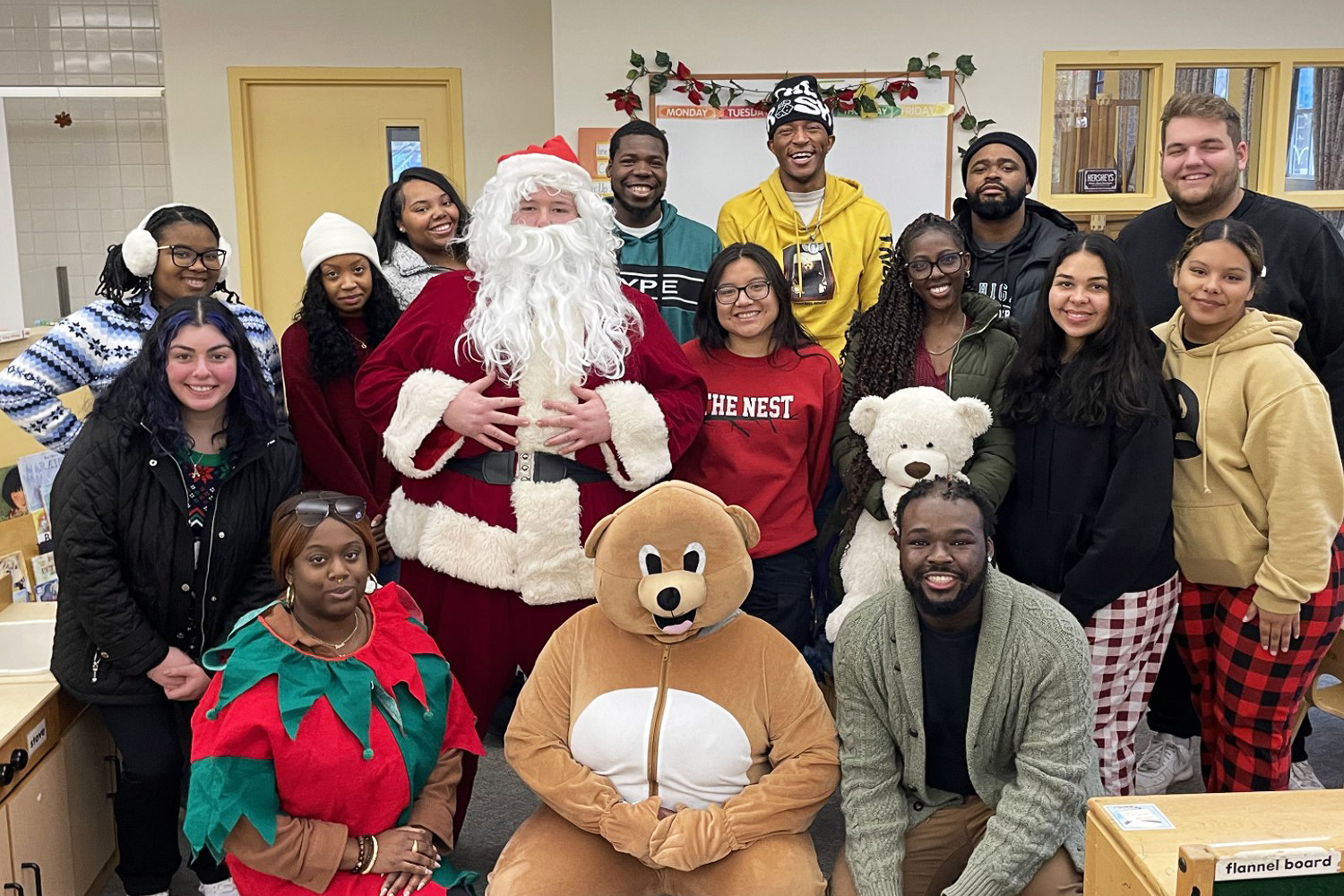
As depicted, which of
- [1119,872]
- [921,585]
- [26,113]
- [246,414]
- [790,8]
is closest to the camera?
[1119,872]

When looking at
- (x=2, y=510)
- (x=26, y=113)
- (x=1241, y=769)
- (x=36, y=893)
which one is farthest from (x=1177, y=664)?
(x=26, y=113)

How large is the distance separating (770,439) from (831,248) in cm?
85

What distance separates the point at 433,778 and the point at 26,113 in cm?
530

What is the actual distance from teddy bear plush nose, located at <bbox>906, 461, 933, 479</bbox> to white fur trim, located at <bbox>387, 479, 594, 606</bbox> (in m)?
0.76

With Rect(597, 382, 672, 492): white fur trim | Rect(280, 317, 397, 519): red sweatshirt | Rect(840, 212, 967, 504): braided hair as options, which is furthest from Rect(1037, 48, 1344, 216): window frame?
Rect(280, 317, 397, 519): red sweatshirt

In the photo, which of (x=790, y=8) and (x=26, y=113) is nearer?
(x=790, y=8)

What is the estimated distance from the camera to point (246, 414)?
8.05 ft

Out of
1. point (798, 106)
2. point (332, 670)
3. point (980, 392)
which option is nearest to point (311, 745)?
point (332, 670)

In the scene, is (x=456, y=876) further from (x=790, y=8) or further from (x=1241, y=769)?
(x=790, y=8)

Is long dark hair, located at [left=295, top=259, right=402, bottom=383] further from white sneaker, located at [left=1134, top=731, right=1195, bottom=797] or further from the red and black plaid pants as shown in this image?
white sneaker, located at [left=1134, top=731, right=1195, bottom=797]

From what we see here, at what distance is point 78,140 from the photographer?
5961 millimetres

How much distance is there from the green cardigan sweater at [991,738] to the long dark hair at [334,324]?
157cm

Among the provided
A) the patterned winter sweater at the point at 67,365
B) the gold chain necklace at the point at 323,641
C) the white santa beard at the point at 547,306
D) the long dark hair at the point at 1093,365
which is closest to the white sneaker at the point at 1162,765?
the long dark hair at the point at 1093,365

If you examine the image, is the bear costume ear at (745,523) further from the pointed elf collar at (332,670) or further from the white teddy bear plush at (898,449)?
the pointed elf collar at (332,670)
